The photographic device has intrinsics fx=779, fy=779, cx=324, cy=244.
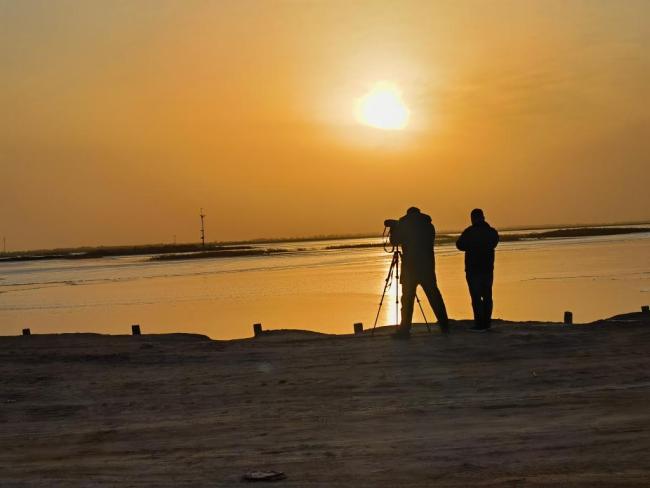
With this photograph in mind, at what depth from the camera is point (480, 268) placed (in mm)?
13859

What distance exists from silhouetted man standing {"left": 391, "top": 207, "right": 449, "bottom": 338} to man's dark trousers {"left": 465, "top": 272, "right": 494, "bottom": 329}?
0.65m

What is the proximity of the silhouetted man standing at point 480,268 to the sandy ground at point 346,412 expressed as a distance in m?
0.49

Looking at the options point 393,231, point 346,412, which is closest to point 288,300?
point 393,231

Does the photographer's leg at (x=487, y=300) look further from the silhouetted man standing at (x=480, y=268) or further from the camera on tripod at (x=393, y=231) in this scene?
the camera on tripod at (x=393, y=231)

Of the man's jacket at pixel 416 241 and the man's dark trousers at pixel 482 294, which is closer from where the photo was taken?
the man's jacket at pixel 416 241

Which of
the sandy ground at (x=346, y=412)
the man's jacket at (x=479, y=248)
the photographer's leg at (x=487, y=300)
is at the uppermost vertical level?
the man's jacket at (x=479, y=248)

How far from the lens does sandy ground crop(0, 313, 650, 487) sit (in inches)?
245

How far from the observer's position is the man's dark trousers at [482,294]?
45.2 ft

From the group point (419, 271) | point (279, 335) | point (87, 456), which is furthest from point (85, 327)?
point (87, 456)

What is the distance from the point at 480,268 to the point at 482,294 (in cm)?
47

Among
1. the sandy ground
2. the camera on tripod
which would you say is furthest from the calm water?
the sandy ground

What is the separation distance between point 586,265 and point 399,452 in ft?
142

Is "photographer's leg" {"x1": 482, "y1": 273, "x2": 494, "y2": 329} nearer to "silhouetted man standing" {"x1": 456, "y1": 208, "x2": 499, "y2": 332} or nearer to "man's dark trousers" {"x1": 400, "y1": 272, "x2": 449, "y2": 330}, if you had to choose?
"silhouetted man standing" {"x1": 456, "y1": 208, "x2": 499, "y2": 332}

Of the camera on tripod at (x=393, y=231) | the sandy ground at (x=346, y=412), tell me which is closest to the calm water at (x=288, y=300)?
the camera on tripod at (x=393, y=231)
